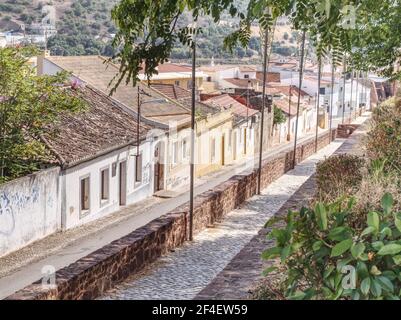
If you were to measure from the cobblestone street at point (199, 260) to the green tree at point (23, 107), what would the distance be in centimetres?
445

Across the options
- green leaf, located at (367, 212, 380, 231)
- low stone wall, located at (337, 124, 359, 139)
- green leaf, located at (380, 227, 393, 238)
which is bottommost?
low stone wall, located at (337, 124, 359, 139)

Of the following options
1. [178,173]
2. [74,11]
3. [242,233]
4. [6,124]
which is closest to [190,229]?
[242,233]

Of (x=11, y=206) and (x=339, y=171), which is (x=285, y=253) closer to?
(x=339, y=171)

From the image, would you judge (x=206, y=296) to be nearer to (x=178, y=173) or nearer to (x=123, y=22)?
(x=123, y=22)

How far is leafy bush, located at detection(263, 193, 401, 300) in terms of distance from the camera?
3.95 meters

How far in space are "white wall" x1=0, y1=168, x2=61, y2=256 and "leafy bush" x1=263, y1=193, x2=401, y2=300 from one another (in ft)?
35.8

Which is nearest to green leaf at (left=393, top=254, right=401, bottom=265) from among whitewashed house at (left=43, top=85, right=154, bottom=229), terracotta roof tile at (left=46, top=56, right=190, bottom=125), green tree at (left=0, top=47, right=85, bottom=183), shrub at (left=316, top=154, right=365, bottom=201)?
shrub at (left=316, top=154, right=365, bottom=201)

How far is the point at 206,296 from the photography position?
24.2ft

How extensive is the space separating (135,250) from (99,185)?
375 inches

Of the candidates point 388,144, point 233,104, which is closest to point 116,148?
point 388,144

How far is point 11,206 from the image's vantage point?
1476 cm

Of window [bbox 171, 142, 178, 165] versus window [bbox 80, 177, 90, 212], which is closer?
window [bbox 80, 177, 90, 212]

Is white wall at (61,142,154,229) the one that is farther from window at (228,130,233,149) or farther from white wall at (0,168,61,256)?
window at (228,130,233,149)

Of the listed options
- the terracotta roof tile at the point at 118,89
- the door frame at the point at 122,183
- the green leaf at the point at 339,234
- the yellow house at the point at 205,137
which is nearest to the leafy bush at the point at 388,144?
the green leaf at the point at 339,234
